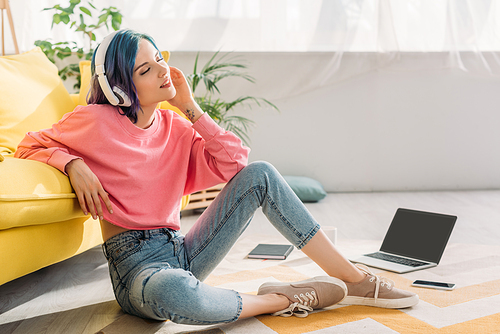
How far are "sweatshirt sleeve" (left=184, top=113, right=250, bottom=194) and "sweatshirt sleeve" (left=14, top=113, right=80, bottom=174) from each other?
32cm

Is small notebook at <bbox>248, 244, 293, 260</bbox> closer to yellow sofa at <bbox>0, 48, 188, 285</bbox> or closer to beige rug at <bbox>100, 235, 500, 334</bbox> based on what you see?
beige rug at <bbox>100, 235, 500, 334</bbox>

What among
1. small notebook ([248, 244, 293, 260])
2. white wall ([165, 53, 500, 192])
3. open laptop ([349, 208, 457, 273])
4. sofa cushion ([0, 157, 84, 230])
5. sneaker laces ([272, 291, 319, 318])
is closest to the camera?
sofa cushion ([0, 157, 84, 230])

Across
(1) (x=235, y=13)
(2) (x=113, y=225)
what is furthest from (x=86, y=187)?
(1) (x=235, y=13)

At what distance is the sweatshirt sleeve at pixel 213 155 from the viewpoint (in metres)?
1.17

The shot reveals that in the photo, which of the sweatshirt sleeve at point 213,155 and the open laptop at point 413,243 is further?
the open laptop at point 413,243

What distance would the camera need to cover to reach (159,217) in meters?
1.14

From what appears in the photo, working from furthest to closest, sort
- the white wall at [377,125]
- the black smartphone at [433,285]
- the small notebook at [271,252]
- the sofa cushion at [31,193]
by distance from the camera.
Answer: the white wall at [377,125] → the small notebook at [271,252] → the black smartphone at [433,285] → the sofa cushion at [31,193]

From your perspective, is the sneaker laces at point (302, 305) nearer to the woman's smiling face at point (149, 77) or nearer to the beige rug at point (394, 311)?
the beige rug at point (394, 311)

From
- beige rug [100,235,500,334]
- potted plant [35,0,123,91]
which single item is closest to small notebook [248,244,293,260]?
beige rug [100,235,500,334]

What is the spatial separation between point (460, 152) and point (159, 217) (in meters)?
2.64

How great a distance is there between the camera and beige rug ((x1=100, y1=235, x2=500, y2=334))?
1071mm

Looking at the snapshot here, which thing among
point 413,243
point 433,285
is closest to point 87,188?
point 433,285

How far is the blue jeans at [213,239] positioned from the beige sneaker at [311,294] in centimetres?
12

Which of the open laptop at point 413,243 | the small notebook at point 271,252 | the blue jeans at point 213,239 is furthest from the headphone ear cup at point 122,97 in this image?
the open laptop at point 413,243
